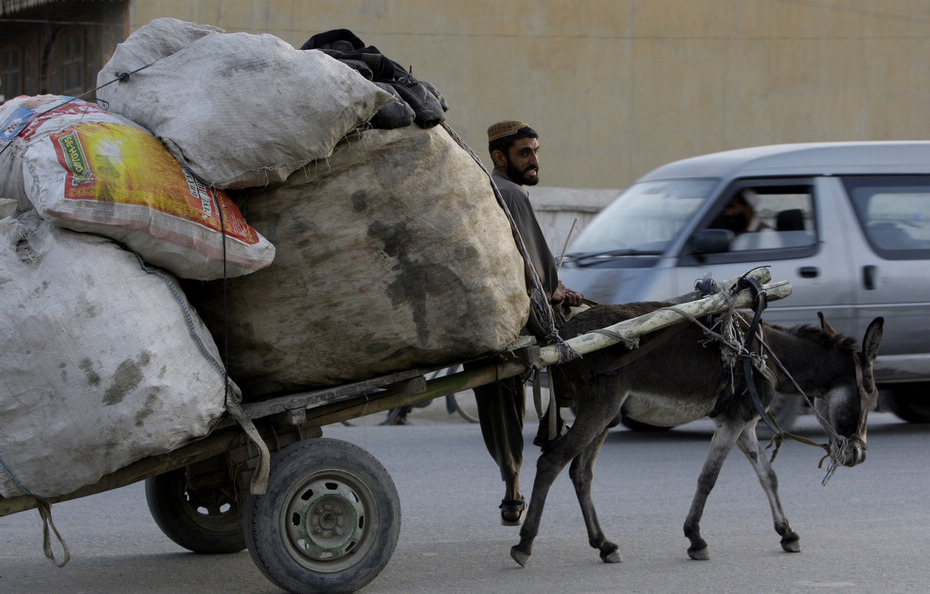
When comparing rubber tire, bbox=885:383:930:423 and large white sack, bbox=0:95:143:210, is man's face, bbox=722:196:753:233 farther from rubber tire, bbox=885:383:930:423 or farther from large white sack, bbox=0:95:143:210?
large white sack, bbox=0:95:143:210

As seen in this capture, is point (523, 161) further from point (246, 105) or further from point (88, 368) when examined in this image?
point (88, 368)

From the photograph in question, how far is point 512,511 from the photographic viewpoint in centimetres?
557

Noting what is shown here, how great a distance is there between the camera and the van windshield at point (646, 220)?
8.70m

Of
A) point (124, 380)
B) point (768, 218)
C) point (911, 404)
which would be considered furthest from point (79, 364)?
point (911, 404)

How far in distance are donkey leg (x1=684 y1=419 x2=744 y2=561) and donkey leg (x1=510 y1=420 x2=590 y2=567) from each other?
2.19ft

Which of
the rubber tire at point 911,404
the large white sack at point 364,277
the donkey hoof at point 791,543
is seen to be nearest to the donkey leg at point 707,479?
the donkey hoof at point 791,543

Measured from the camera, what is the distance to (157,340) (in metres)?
3.82

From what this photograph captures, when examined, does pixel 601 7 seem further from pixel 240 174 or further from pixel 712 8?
pixel 240 174

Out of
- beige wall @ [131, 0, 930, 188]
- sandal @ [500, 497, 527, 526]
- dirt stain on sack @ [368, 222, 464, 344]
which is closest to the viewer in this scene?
dirt stain on sack @ [368, 222, 464, 344]

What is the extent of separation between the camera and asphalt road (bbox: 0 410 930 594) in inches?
190

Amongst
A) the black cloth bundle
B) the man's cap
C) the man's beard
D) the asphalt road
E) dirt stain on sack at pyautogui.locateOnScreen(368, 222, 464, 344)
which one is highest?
the black cloth bundle

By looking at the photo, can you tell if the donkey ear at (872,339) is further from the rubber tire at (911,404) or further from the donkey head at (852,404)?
the rubber tire at (911,404)

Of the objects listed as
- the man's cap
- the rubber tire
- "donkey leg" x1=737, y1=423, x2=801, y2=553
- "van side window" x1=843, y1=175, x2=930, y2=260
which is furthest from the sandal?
the rubber tire

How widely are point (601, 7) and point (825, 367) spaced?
13.0 meters
